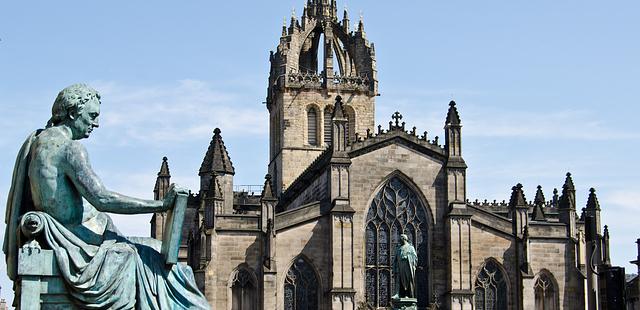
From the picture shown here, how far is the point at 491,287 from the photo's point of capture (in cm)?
5428

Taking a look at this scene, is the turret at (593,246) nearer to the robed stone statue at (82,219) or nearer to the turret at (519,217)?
the turret at (519,217)

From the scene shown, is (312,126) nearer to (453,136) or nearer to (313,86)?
(313,86)

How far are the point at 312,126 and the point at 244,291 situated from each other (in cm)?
2258

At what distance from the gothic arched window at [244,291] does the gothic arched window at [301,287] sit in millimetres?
1438

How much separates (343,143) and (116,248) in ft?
149

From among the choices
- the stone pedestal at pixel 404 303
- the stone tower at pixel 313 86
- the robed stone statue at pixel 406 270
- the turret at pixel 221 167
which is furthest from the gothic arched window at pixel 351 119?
the stone pedestal at pixel 404 303

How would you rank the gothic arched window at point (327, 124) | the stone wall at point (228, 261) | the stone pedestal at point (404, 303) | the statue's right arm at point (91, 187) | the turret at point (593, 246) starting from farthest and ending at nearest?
the gothic arched window at point (327, 124) < the turret at point (593, 246) < the stone wall at point (228, 261) < the stone pedestal at point (404, 303) < the statue's right arm at point (91, 187)

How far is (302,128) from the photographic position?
2849 inches

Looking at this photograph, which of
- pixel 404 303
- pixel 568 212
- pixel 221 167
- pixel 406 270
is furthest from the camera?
pixel 221 167

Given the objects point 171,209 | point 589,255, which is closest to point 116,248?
point 171,209

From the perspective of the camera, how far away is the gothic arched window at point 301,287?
52.0 meters

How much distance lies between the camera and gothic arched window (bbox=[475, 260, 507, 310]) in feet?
177

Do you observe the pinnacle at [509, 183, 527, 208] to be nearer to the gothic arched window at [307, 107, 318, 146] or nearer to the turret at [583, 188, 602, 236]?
the turret at [583, 188, 602, 236]

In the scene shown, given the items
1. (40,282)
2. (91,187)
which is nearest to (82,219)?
(91,187)
